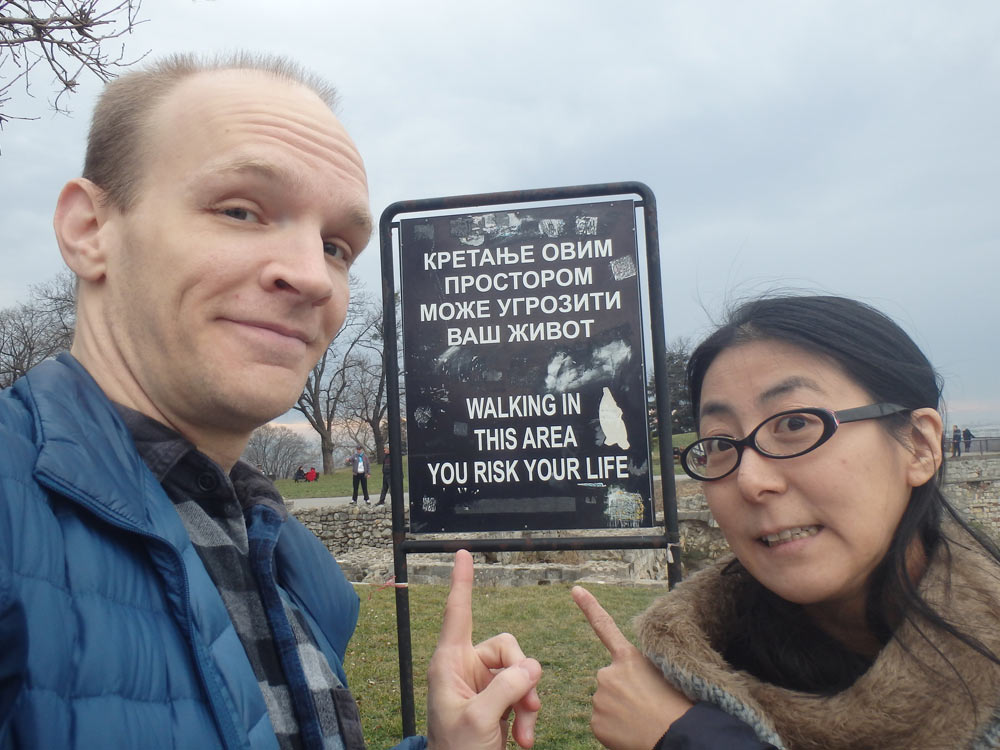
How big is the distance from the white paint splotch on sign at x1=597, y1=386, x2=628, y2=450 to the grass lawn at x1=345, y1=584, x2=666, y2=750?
8.38ft

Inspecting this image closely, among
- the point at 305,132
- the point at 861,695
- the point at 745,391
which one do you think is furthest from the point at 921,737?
the point at 305,132

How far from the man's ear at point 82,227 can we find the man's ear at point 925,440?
1898mm

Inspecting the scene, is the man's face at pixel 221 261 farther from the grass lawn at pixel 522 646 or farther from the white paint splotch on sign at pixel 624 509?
the grass lawn at pixel 522 646

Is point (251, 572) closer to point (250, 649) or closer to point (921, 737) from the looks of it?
point (250, 649)

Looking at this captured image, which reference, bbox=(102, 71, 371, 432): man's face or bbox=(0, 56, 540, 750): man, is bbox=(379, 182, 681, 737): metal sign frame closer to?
bbox=(0, 56, 540, 750): man

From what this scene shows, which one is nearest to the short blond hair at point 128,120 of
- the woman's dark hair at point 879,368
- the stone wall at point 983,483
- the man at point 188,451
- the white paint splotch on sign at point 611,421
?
the man at point 188,451

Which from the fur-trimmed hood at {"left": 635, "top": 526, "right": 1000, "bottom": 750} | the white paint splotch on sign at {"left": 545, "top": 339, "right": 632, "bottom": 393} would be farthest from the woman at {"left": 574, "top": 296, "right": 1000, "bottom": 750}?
the white paint splotch on sign at {"left": 545, "top": 339, "right": 632, "bottom": 393}

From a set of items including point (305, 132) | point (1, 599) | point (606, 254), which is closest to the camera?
point (1, 599)

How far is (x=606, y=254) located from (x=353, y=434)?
128 feet

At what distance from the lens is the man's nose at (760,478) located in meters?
1.59

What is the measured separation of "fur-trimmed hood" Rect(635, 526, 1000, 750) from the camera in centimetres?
134

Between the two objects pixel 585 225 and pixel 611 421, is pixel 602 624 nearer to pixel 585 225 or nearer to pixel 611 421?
pixel 611 421

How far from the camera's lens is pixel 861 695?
1.43 m

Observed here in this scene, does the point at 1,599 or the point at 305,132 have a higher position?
the point at 305,132
